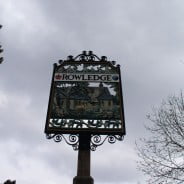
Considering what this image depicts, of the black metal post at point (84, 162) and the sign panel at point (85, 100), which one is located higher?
the sign panel at point (85, 100)

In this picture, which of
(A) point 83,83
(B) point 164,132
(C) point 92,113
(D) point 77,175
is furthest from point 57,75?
(B) point 164,132

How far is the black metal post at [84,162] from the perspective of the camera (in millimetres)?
8023

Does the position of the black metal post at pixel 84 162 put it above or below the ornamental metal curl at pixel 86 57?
below

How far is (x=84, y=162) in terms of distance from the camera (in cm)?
825

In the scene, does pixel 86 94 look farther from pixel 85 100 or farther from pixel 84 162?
pixel 84 162

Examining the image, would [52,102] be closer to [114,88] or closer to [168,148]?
[114,88]

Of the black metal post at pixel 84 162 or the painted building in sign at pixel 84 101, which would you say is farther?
the painted building in sign at pixel 84 101

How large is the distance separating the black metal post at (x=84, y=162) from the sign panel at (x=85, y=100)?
0.74 ft

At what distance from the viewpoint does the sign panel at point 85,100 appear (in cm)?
874

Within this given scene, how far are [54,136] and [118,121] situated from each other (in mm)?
1692

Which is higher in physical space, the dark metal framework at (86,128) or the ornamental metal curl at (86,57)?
the ornamental metal curl at (86,57)

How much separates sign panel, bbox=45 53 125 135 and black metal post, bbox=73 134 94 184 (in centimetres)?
23

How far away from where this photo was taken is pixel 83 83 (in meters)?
9.55

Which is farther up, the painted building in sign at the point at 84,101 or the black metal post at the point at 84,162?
the painted building in sign at the point at 84,101
